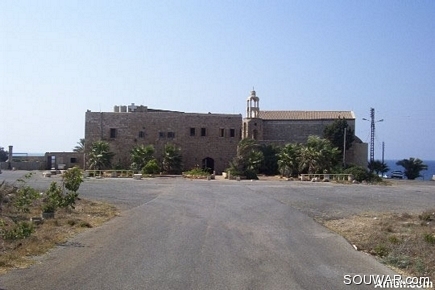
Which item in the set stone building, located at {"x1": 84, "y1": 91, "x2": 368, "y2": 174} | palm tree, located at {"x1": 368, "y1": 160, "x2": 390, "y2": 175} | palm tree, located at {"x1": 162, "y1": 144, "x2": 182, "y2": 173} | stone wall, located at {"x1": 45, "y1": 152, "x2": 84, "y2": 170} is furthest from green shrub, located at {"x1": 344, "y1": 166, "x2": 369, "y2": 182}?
stone wall, located at {"x1": 45, "y1": 152, "x2": 84, "y2": 170}

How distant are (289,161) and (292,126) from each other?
586 inches

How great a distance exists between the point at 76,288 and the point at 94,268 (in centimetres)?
177

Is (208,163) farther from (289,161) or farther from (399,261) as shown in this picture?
(399,261)

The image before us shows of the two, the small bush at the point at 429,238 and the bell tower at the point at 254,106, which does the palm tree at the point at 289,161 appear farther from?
the small bush at the point at 429,238

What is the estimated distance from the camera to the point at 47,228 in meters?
17.4

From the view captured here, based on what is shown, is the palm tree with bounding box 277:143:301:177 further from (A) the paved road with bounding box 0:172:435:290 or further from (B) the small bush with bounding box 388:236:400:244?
(B) the small bush with bounding box 388:236:400:244

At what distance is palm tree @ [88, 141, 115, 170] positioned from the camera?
6432cm

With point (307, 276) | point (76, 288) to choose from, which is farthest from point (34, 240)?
point (307, 276)

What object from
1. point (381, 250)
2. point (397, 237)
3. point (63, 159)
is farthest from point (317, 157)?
Result: point (381, 250)

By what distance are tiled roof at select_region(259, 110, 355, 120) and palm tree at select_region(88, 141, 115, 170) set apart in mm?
21692

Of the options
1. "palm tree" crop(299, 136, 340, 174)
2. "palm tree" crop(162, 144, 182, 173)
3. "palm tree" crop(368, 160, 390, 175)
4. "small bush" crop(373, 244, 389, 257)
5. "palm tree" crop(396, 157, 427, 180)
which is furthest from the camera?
"palm tree" crop(396, 157, 427, 180)

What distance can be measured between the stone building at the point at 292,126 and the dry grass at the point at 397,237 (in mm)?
50073

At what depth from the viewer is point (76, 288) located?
9.73 m

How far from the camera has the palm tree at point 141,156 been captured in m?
64.0
